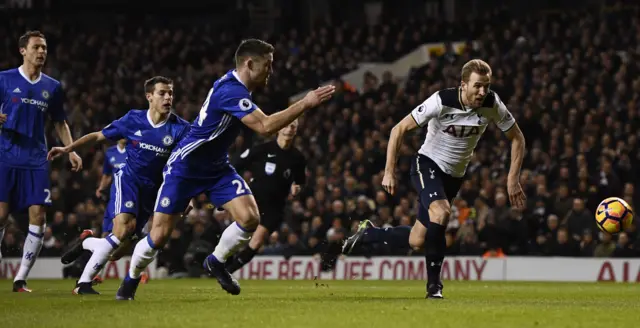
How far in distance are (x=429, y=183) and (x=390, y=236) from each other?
2.11 metres

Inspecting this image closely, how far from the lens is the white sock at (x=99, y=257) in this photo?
1197cm

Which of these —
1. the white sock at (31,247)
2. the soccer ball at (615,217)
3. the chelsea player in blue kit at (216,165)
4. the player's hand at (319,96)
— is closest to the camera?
the player's hand at (319,96)

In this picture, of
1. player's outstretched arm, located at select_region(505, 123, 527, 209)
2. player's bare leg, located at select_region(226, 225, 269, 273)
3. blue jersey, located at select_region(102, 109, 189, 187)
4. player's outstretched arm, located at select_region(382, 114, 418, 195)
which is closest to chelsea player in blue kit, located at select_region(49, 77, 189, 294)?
blue jersey, located at select_region(102, 109, 189, 187)

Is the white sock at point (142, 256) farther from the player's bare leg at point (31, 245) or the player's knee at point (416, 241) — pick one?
the player's knee at point (416, 241)

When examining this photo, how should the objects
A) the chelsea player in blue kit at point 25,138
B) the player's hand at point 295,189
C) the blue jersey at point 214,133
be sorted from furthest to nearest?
the player's hand at point 295,189 < the chelsea player in blue kit at point 25,138 < the blue jersey at point 214,133

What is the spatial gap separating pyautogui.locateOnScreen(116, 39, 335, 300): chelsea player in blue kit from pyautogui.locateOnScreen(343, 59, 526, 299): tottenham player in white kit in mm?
1545

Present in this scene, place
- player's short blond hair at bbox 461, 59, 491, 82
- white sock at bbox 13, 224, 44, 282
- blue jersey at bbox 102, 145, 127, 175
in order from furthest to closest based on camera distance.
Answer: blue jersey at bbox 102, 145, 127, 175 → white sock at bbox 13, 224, 44, 282 → player's short blond hair at bbox 461, 59, 491, 82

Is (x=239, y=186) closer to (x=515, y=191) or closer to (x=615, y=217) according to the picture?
(x=515, y=191)

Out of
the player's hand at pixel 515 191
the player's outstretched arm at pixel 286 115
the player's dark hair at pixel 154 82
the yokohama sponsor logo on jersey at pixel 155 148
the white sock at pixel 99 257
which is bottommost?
the white sock at pixel 99 257

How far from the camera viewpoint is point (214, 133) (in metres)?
10.1

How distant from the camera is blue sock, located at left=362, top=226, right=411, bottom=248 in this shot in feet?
43.3

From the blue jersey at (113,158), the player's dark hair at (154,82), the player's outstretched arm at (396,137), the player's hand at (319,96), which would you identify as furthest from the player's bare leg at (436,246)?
the blue jersey at (113,158)

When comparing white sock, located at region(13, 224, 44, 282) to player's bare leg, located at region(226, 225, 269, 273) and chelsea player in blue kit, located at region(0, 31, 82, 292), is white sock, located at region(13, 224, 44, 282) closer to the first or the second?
chelsea player in blue kit, located at region(0, 31, 82, 292)

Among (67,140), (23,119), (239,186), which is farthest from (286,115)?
(23,119)
